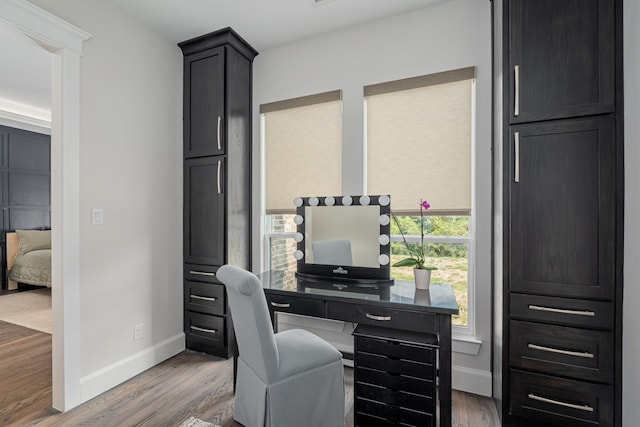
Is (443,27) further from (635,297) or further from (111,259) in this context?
(111,259)

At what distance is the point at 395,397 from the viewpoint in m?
1.70

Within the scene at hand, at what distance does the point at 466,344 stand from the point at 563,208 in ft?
3.63

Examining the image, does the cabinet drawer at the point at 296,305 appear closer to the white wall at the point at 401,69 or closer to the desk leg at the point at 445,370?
the desk leg at the point at 445,370

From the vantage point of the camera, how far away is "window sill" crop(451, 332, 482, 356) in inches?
85.6

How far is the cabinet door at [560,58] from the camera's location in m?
1.53

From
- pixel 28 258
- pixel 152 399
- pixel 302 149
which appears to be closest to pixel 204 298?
pixel 152 399

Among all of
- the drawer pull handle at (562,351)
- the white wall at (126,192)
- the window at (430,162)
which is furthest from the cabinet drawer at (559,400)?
the white wall at (126,192)

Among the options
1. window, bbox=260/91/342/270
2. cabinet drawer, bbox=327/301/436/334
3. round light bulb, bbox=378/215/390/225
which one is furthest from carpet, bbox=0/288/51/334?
round light bulb, bbox=378/215/390/225

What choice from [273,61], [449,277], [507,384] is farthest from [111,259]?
[507,384]

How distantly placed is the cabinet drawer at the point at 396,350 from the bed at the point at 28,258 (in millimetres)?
4848

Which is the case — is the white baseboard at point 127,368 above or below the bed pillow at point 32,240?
below

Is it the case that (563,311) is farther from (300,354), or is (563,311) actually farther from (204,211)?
(204,211)

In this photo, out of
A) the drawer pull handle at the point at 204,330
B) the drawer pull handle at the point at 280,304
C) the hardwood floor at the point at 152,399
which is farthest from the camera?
the drawer pull handle at the point at 204,330

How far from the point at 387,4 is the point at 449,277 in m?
1.98
